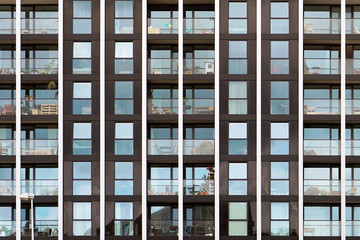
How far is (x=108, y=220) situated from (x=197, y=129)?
695 centimetres

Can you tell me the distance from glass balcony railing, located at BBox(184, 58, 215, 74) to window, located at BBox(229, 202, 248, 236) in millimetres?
7300

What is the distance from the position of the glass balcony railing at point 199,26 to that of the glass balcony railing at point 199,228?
10265 millimetres

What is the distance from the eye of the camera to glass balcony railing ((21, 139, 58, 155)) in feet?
111

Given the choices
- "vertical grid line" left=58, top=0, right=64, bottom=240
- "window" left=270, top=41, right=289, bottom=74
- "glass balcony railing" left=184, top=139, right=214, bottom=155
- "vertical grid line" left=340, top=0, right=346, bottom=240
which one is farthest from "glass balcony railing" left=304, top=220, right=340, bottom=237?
"vertical grid line" left=58, top=0, right=64, bottom=240

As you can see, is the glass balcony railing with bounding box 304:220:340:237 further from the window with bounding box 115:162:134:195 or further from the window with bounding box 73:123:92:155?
the window with bounding box 73:123:92:155

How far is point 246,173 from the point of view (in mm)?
33844

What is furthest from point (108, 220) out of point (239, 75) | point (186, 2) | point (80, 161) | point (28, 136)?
point (186, 2)

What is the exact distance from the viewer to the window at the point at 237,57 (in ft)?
113

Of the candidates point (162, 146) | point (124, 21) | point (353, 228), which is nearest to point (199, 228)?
point (162, 146)

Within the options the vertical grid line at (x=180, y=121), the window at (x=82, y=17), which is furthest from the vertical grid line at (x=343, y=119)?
the window at (x=82, y=17)

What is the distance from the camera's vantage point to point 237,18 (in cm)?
3462

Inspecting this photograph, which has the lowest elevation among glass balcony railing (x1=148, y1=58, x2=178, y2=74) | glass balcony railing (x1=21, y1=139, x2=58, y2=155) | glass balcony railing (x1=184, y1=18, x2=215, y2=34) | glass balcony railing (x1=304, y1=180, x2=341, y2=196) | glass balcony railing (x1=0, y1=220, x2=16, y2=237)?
glass balcony railing (x1=0, y1=220, x2=16, y2=237)

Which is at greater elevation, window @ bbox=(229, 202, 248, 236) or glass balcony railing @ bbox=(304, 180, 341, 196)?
glass balcony railing @ bbox=(304, 180, 341, 196)

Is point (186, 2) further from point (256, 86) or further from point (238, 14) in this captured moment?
point (256, 86)
